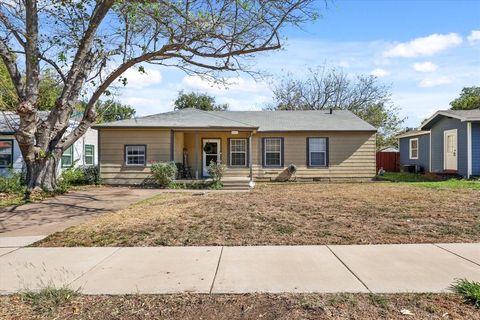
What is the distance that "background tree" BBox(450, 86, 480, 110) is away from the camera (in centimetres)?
4224

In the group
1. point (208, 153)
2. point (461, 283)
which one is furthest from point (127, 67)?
point (461, 283)

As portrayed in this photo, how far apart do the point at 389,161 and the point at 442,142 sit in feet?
26.3

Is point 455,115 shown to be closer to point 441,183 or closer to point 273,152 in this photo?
point 441,183

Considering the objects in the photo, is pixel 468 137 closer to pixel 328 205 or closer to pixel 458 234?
pixel 328 205

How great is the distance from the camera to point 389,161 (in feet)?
96.3

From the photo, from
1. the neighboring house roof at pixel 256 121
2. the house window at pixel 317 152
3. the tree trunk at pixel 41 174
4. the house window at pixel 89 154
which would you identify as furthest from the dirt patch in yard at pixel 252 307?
the house window at pixel 89 154

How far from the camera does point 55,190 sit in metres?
14.5

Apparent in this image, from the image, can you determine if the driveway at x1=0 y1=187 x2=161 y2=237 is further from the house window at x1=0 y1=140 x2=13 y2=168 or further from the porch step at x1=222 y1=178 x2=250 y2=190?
the house window at x1=0 y1=140 x2=13 y2=168

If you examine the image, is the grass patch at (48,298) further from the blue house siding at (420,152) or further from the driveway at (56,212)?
the blue house siding at (420,152)

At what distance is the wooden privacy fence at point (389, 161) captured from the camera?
2897cm

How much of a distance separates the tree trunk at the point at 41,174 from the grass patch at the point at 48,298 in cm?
1144

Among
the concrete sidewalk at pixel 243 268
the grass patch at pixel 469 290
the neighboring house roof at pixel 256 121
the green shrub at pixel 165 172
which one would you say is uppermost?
the neighboring house roof at pixel 256 121

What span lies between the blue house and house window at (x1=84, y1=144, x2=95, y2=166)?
2055cm

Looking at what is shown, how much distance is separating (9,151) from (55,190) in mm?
6494
